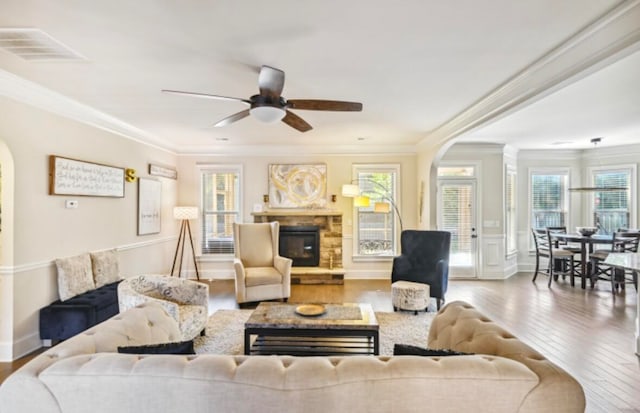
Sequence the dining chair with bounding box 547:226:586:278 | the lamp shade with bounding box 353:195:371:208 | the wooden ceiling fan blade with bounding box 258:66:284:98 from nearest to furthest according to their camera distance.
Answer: the wooden ceiling fan blade with bounding box 258:66:284:98 → the lamp shade with bounding box 353:195:371:208 → the dining chair with bounding box 547:226:586:278

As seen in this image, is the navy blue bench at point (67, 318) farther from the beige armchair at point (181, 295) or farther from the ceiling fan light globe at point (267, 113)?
the ceiling fan light globe at point (267, 113)

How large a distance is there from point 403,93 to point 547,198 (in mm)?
5718

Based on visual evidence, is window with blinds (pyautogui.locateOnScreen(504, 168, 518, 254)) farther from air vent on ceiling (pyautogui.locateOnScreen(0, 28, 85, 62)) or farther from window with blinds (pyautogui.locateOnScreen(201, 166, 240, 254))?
air vent on ceiling (pyautogui.locateOnScreen(0, 28, 85, 62))

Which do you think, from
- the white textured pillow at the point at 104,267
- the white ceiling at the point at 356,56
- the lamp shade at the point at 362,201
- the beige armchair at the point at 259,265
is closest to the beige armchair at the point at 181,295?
the white textured pillow at the point at 104,267

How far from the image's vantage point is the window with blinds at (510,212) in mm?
6957

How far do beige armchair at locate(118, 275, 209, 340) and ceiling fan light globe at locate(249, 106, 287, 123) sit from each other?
1896 mm

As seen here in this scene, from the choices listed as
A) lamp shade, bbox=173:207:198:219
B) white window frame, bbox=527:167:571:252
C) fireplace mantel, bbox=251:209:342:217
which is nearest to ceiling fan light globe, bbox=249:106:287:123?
fireplace mantel, bbox=251:209:342:217

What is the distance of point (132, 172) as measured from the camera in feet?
16.7

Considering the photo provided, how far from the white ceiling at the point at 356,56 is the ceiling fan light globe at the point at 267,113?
0.41m

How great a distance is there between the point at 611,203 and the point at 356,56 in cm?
743

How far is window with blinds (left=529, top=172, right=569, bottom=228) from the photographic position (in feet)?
24.1

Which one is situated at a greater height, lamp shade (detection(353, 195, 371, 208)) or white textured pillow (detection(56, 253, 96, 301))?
lamp shade (detection(353, 195, 371, 208))

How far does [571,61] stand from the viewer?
245 centimetres

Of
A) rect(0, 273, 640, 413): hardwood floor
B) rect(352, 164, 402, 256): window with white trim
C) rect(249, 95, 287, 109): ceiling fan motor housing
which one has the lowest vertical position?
rect(0, 273, 640, 413): hardwood floor
